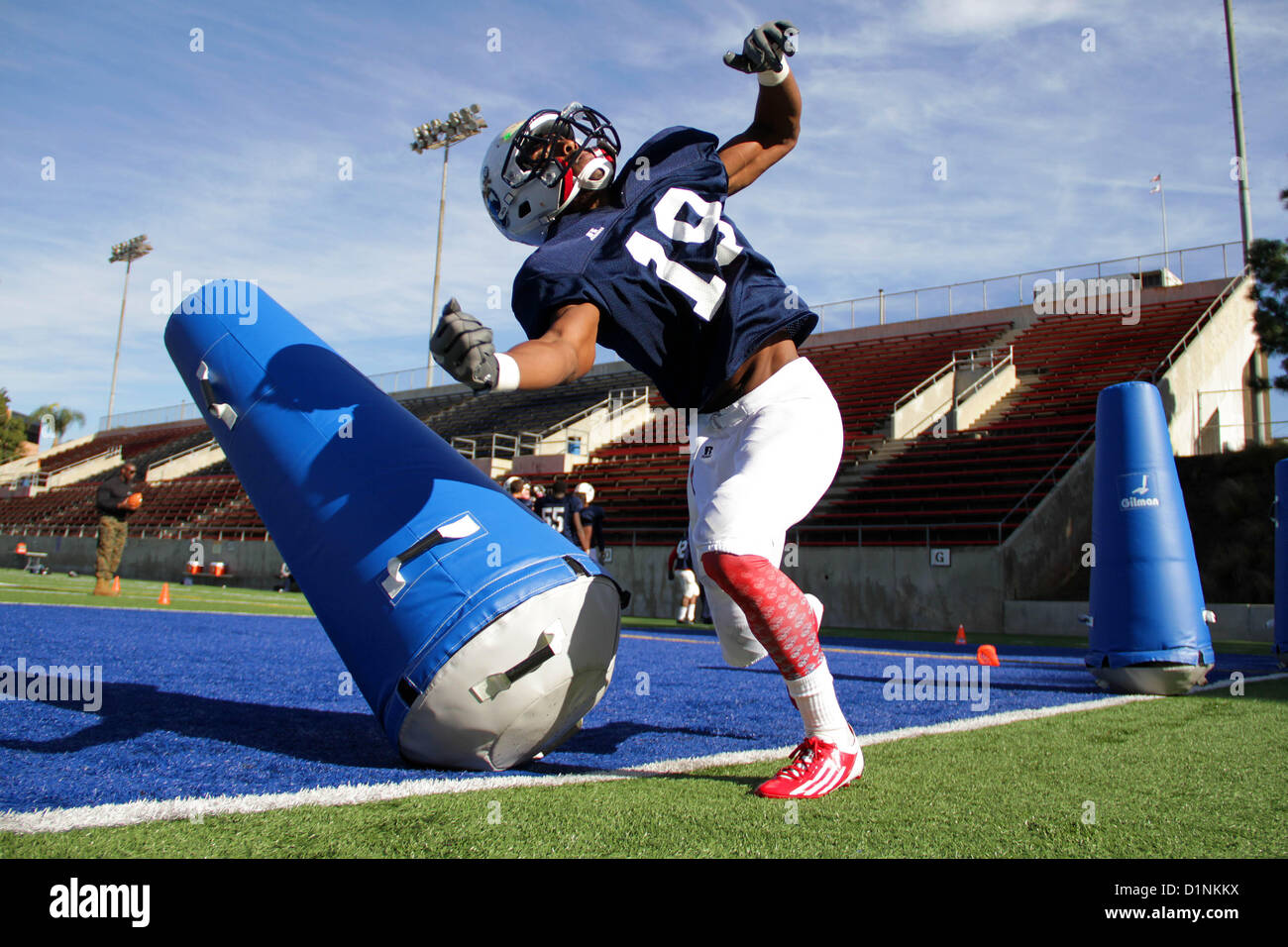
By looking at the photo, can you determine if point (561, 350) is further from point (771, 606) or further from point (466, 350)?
point (771, 606)

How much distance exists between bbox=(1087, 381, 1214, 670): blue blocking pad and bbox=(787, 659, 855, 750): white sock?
2944 mm

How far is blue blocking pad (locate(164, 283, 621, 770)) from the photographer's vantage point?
2.45 meters

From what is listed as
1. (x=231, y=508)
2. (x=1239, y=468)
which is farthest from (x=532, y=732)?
(x=231, y=508)

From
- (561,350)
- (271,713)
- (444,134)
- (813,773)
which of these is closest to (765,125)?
(561,350)

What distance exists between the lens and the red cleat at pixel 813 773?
87.7 inches

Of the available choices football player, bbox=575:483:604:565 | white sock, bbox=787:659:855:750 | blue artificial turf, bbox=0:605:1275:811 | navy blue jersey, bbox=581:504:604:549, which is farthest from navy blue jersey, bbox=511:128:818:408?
navy blue jersey, bbox=581:504:604:549

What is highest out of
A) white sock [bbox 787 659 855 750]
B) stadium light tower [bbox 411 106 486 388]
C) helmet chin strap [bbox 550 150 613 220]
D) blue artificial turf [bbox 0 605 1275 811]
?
stadium light tower [bbox 411 106 486 388]

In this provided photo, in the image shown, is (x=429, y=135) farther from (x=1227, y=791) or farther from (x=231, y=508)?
(x=1227, y=791)

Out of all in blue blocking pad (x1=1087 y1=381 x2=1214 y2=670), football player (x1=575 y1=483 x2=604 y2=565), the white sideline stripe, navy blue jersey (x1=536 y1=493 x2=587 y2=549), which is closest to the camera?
the white sideline stripe
